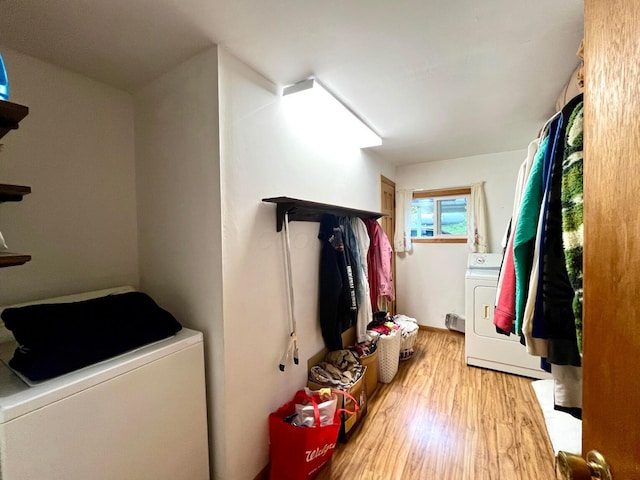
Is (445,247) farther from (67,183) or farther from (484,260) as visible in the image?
(67,183)

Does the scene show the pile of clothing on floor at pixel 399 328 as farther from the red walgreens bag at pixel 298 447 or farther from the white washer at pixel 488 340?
the red walgreens bag at pixel 298 447

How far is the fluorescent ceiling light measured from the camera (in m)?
1.71

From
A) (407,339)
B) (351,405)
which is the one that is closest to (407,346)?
(407,339)

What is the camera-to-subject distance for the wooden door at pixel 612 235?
433 mm

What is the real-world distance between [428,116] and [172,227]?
85.8 inches

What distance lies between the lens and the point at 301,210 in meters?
1.85

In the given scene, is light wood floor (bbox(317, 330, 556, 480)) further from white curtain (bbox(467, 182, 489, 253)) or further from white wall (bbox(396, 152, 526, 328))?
white curtain (bbox(467, 182, 489, 253))

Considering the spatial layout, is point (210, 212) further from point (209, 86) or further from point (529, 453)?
point (529, 453)

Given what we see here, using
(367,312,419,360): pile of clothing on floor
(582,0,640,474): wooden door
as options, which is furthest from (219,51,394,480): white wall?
(582,0,640,474): wooden door

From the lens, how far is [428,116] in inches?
89.1

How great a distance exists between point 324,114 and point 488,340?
2.76 metres

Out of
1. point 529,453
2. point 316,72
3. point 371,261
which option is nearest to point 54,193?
point 316,72

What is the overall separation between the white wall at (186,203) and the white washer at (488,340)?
2599mm

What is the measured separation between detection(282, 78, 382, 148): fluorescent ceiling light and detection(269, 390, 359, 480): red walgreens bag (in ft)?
6.38
